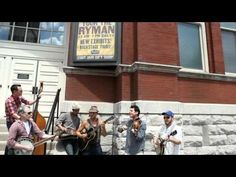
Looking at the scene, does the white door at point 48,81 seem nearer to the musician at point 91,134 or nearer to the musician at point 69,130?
the musician at point 69,130

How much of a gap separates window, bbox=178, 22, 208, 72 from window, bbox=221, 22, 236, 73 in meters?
1.04

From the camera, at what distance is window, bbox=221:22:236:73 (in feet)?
28.5

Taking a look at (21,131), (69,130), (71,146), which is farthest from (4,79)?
(21,131)

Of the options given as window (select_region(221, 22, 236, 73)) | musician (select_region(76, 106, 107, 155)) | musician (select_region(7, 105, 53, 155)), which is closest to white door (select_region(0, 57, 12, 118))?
musician (select_region(76, 106, 107, 155))

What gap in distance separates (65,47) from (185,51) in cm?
412

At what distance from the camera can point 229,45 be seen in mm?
8891

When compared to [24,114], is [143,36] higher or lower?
higher

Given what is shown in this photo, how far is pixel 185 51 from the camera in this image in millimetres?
7973

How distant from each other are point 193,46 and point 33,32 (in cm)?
561

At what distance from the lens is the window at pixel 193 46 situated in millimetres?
7948

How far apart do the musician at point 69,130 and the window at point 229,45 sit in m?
6.13

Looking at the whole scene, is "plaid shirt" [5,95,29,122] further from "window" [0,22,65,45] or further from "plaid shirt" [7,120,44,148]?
"window" [0,22,65,45]
